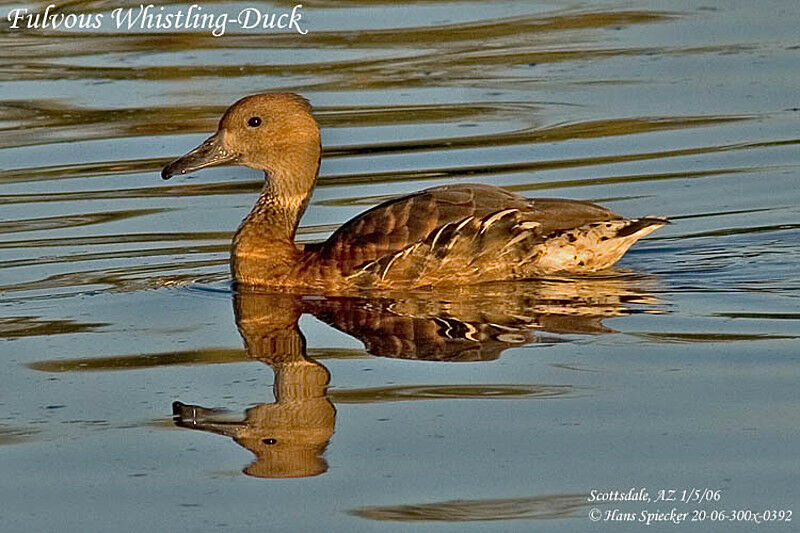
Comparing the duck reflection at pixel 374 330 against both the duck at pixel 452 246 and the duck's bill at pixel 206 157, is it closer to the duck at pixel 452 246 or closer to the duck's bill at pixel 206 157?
the duck at pixel 452 246

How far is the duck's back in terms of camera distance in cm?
955

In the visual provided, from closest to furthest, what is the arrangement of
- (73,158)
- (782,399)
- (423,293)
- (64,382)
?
(782,399) < (64,382) < (423,293) < (73,158)

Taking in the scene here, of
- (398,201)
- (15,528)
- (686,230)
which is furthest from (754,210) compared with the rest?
(15,528)

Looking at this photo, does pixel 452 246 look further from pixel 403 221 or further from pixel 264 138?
pixel 264 138

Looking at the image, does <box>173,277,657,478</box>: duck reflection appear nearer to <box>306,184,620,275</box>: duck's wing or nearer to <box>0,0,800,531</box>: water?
<box>0,0,800,531</box>: water

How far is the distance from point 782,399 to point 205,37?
409 inches

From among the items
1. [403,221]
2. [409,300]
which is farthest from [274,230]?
[409,300]

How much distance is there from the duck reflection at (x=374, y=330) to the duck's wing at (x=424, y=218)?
0.80 ft

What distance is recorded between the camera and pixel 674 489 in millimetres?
6277

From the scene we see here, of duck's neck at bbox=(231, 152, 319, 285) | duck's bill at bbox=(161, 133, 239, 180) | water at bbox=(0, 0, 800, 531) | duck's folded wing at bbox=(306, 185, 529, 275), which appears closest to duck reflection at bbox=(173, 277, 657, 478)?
water at bbox=(0, 0, 800, 531)

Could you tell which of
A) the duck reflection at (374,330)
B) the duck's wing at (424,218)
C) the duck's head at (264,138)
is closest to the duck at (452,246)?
the duck's wing at (424,218)

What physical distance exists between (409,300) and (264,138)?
1373 millimetres

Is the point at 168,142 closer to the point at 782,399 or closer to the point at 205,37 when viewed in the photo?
the point at 205,37

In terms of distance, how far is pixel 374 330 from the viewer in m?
8.68
